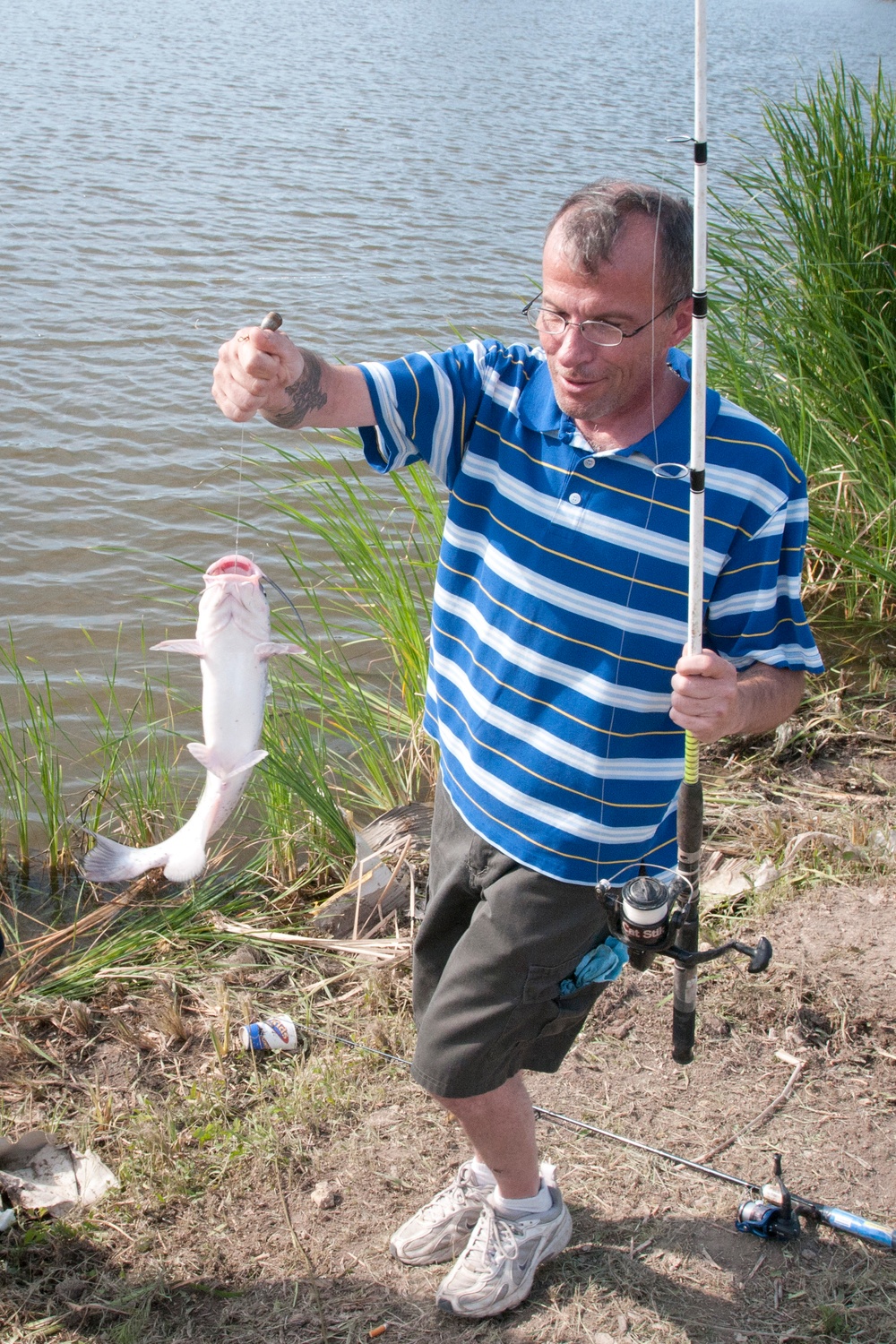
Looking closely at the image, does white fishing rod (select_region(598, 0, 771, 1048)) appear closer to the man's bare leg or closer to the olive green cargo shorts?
the olive green cargo shorts

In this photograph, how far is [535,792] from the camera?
235cm

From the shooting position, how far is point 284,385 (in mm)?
2217

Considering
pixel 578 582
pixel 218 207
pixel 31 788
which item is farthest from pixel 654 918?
pixel 218 207

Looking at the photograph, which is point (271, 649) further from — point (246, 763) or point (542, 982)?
point (542, 982)

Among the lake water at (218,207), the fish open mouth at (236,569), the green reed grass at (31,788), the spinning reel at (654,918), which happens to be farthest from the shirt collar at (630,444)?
the lake water at (218,207)

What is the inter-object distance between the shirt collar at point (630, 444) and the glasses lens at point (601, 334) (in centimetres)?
17

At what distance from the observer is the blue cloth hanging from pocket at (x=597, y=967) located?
2.49 m

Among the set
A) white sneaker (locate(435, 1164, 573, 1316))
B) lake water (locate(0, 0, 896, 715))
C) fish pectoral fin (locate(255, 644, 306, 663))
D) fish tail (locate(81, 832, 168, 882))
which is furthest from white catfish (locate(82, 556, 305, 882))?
lake water (locate(0, 0, 896, 715))

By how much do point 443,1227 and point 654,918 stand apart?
3.26ft

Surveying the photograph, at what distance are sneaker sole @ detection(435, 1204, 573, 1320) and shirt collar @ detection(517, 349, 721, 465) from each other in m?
1.64

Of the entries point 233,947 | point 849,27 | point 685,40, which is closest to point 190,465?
point 233,947

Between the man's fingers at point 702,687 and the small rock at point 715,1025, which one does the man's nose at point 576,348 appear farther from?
the small rock at point 715,1025

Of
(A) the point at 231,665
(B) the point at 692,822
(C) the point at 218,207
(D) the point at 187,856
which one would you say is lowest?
(D) the point at 187,856

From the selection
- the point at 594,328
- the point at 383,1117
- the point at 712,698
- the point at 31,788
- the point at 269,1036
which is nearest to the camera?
the point at 712,698
